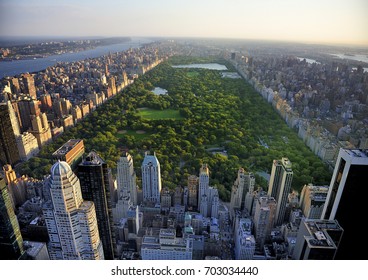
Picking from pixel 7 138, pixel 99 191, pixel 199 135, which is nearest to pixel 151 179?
pixel 199 135

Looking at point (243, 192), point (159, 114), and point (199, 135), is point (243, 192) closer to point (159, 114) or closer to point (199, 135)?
point (199, 135)

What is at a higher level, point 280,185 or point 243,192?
point 280,185

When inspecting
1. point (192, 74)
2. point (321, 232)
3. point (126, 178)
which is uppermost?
point (192, 74)

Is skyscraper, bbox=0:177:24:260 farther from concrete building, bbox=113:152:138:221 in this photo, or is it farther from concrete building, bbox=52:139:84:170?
concrete building, bbox=113:152:138:221

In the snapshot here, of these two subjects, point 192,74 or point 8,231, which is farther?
Answer: point 192,74

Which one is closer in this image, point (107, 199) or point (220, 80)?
point (107, 199)
